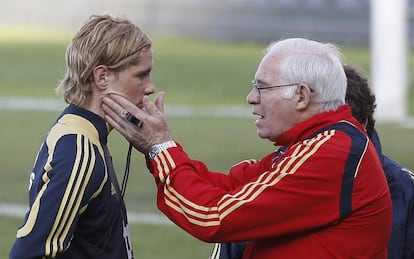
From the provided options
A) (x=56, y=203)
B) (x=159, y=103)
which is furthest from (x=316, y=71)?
(x=56, y=203)

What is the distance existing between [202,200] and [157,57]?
25.3 m

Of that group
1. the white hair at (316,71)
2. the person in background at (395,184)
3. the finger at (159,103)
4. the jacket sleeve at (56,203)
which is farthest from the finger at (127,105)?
the person in background at (395,184)

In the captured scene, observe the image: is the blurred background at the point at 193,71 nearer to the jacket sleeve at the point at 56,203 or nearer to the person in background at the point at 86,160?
the person in background at the point at 86,160

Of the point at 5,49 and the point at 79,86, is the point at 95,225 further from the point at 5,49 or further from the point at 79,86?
the point at 5,49

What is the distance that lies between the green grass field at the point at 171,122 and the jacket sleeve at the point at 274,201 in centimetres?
150

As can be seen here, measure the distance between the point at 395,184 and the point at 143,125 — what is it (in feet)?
4.40

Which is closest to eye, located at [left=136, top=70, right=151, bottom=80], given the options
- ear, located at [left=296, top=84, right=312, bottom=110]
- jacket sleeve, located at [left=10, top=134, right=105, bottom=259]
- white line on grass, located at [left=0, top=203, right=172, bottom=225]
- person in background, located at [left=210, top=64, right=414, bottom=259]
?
jacket sleeve, located at [left=10, top=134, right=105, bottom=259]

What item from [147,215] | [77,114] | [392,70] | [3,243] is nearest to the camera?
[77,114]

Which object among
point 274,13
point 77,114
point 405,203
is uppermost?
point 77,114

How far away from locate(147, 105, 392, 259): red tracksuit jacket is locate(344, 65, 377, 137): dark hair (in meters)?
0.93

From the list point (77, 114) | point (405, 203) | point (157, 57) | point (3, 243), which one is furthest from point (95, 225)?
point (157, 57)

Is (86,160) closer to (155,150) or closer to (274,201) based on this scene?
(155,150)

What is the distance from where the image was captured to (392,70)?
2097 centimetres

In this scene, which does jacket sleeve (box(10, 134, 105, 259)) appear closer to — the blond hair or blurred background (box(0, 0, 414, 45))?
the blond hair
